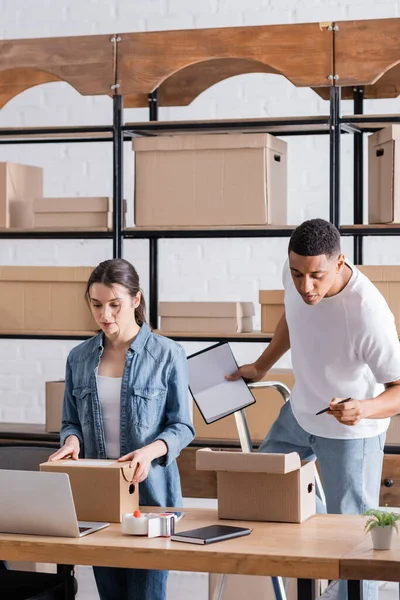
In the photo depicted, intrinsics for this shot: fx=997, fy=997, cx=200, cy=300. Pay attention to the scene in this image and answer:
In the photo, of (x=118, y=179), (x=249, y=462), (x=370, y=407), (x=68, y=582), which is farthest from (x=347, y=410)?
(x=118, y=179)

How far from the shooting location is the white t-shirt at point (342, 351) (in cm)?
270

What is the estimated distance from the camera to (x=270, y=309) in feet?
12.6

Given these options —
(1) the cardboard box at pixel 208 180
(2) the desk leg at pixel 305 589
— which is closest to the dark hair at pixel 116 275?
(2) the desk leg at pixel 305 589

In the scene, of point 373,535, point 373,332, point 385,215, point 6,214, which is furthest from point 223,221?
point 373,535

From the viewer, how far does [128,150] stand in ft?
15.7

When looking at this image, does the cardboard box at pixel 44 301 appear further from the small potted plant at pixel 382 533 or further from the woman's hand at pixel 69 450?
the small potted plant at pixel 382 533

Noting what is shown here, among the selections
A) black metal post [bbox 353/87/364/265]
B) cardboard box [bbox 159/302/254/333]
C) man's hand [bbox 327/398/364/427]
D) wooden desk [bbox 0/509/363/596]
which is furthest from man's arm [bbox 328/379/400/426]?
black metal post [bbox 353/87/364/265]

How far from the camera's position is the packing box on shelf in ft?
13.1

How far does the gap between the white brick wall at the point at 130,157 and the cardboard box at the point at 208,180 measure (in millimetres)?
716

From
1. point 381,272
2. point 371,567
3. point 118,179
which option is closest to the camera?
point 371,567

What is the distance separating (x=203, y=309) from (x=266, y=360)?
818 mm

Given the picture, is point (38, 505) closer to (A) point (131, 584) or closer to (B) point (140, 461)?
(B) point (140, 461)

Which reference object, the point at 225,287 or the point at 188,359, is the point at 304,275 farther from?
the point at 225,287

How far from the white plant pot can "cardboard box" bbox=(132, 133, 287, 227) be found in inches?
71.7
